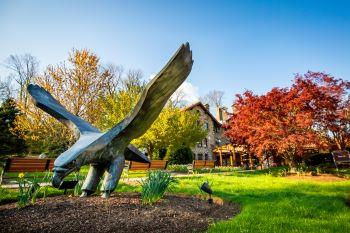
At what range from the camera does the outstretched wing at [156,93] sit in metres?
4.02

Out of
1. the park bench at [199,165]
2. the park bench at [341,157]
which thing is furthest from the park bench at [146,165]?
the park bench at [341,157]

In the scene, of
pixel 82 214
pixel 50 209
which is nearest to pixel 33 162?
pixel 50 209

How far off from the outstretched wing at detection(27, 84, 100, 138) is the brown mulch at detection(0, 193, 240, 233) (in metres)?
1.75

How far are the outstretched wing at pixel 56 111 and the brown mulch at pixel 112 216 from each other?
175 cm

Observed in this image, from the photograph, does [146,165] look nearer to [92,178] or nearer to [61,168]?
[92,178]

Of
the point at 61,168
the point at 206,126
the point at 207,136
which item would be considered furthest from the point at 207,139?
→ the point at 61,168

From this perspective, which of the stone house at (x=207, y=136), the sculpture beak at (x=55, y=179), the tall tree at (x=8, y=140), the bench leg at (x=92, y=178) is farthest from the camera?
the stone house at (x=207, y=136)

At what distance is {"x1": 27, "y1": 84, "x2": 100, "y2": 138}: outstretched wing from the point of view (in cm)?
606

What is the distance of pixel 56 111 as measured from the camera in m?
6.07

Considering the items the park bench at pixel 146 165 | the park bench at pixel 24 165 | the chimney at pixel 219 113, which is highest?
the chimney at pixel 219 113

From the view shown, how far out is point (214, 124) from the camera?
41688mm

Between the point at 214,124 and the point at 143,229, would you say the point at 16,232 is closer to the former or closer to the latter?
the point at 143,229

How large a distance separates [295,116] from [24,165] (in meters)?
11.9

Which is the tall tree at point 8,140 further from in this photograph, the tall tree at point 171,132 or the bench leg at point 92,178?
the bench leg at point 92,178
